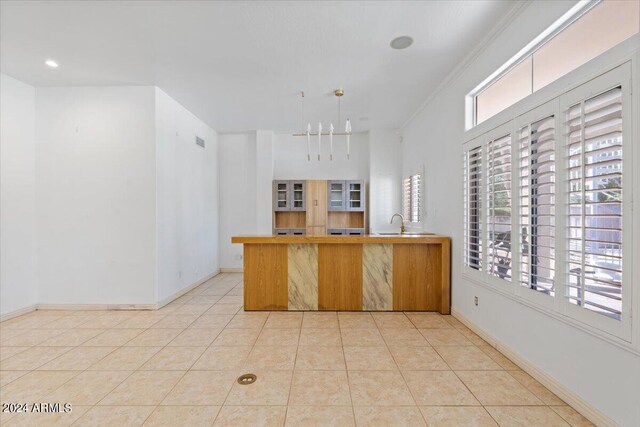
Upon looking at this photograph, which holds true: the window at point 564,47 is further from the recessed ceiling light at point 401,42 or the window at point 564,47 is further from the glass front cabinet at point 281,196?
the glass front cabinet at point 281,196

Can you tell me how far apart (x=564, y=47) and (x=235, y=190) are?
5.71 metres

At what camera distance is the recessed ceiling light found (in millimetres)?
2828

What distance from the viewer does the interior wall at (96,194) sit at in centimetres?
398

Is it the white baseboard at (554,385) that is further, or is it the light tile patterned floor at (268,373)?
the light tile patterned floor at (268,373)

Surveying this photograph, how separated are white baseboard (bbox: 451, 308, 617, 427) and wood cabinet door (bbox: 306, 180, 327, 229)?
360 centimetres

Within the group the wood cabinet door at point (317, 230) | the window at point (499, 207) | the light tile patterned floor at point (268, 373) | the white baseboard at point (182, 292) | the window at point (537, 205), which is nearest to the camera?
the light tile patterned floor at point (268, 373)

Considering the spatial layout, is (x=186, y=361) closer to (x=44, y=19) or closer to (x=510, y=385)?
(x=510, y=385)

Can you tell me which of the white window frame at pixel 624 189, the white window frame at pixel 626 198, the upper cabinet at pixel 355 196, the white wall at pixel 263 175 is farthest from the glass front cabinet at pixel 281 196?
the white window frame at pixel 626 198

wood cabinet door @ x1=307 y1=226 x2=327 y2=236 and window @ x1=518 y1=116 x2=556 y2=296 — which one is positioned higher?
window @ x1=518 y1=116 x2=556 y2=296

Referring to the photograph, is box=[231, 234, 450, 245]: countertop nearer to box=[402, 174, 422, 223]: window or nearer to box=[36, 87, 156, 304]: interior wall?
box=[402, 174, 422, 223]: window

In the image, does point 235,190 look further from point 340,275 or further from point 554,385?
point 554,385

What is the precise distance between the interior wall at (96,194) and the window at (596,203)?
4520 mm

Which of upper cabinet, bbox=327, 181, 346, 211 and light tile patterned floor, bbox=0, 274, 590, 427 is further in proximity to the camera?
upper cabinet, bbox=327, 181, 346, 211

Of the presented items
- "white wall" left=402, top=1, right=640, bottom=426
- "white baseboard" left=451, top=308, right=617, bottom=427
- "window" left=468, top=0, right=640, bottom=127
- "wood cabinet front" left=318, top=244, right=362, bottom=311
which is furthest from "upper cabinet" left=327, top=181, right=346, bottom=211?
"white baseboard" left=451, top=308, right=617, bottom=427
